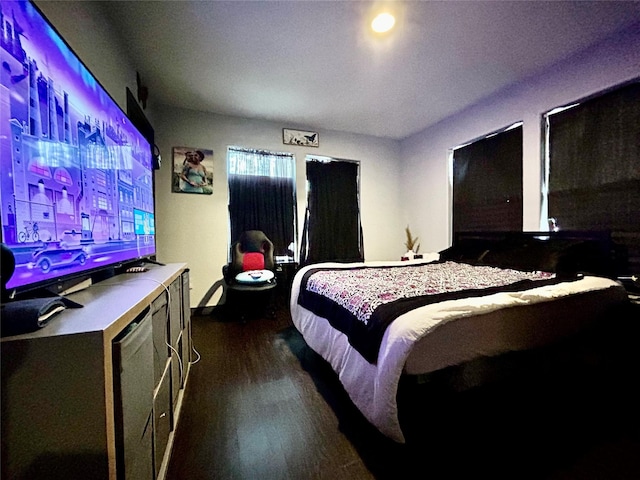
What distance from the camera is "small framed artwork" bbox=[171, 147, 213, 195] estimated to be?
10.6 feet

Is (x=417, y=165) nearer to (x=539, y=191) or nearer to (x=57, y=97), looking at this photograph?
(x=539, y=191)

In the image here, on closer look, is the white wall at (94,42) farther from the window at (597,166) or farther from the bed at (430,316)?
the window at (597,166)

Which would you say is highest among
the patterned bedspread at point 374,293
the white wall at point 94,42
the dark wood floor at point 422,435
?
the white wall at point 94,42

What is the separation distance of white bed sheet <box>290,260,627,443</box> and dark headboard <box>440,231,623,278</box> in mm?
727

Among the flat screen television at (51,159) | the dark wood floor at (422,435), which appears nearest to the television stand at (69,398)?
the flat screen television at (51,159)

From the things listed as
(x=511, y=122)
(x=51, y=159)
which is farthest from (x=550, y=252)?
(x=51, y=159)

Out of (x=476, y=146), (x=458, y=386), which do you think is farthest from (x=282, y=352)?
(x=476, y=146)

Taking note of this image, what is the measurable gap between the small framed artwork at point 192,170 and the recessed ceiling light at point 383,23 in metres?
2.42

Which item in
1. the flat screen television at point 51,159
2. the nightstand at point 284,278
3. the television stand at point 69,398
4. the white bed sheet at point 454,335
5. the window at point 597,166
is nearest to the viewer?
the television stand at point 69,398

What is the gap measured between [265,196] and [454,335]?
309 cm

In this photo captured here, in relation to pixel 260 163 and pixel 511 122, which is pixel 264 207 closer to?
pixel 260 163

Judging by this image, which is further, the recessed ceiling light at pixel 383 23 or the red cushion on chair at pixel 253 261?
the red cushion on chair at pixel 253 261

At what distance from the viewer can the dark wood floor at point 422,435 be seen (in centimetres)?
110

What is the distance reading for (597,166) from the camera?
7.21 feet
